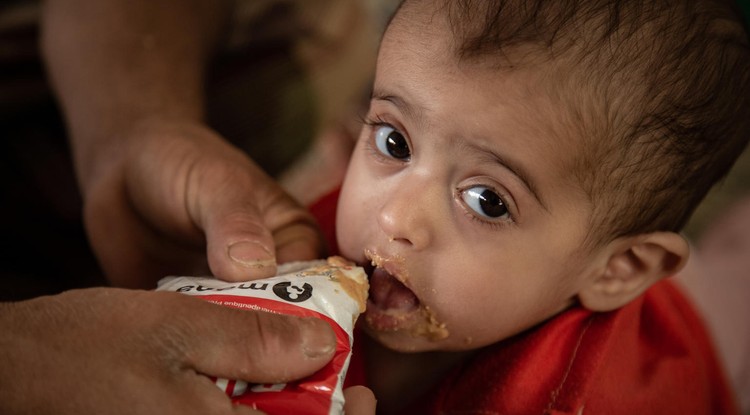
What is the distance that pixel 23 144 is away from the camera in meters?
1.55

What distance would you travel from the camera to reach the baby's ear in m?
1.04

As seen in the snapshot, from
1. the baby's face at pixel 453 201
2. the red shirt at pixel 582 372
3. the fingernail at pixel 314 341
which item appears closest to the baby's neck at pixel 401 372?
the red shirt at pixel 582 372

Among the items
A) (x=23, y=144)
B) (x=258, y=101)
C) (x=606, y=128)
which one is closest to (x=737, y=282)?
(x=606, y=128)

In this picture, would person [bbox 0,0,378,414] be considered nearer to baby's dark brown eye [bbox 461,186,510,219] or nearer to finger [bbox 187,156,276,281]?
finger [bbox 187,156,276,281]

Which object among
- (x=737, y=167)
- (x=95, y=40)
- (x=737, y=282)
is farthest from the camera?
(x=737, y=167)

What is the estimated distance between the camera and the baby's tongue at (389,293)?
1011 mm

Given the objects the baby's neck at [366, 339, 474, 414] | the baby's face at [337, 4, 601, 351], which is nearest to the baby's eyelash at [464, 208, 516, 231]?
the baby's face at [337, 4, 601, 351]

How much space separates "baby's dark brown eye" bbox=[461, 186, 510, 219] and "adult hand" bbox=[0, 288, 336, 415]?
30 cm

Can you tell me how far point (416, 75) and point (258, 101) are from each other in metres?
0.88

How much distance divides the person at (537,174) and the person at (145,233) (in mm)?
204

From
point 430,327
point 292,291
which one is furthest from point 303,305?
point 430,327

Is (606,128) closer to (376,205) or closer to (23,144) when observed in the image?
(376,205)

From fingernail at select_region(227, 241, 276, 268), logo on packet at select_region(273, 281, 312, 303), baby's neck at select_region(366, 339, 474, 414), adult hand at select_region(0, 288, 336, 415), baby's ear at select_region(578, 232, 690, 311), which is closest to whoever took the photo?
adult hand at select_region(0, 288, 336, 415)

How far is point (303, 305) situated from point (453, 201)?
28 cm
